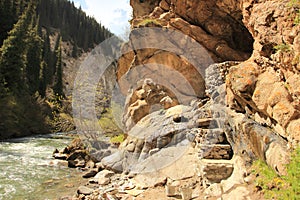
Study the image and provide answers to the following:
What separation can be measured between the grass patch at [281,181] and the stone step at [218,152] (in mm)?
1608

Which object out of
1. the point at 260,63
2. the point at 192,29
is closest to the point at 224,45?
the point at 192,29

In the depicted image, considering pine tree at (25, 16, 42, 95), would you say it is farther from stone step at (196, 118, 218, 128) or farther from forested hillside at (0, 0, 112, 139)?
stone step at (196, 118, 218, 128)

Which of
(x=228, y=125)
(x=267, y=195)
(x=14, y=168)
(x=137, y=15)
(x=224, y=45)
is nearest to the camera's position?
(x=267, y=195)

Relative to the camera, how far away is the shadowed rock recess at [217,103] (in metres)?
4.83

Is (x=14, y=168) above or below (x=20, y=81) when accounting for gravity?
below

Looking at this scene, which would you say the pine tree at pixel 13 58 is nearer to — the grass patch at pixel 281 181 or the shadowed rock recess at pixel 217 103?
the shadowed rock recess at pixel 217 103

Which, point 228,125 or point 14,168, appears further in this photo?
point 14,168

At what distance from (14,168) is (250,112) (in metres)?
12.3

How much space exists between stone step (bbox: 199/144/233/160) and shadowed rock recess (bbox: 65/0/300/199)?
3cm

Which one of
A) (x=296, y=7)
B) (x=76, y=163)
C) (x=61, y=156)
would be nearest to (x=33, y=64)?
(x=61, y=156)

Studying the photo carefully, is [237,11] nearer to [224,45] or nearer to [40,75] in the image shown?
[224,45]

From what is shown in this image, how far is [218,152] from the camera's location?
713cm

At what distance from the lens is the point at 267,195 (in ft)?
15.3

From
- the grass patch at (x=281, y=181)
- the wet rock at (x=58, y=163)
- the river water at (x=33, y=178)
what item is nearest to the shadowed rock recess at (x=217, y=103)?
the grass patch at (x=281, y=181)
